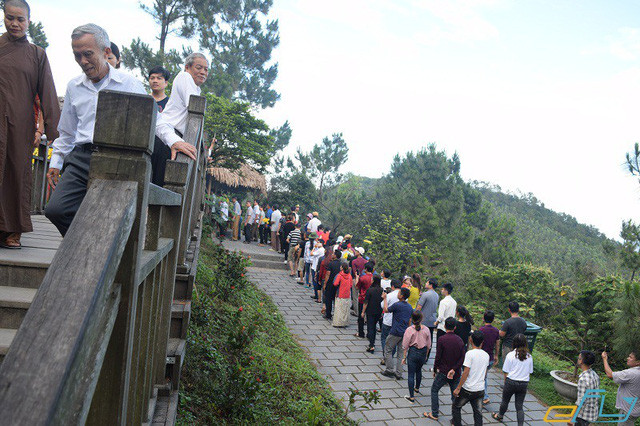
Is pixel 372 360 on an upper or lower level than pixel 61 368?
lower

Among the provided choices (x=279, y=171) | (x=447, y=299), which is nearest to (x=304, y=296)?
(x=447, y=299)

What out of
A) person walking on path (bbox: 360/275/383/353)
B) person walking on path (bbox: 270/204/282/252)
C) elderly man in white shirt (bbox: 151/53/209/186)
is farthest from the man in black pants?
person walking on path (bbox: 270/204/282/252)

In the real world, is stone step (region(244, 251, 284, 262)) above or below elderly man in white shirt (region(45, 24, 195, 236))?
below

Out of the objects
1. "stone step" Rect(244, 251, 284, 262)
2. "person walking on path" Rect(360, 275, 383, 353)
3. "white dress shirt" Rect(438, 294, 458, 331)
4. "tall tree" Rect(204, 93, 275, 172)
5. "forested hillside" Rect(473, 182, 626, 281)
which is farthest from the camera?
"forested hillside" Rect(473, 182, 626, 281)

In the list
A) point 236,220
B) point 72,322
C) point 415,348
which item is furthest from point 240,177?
point 72,322

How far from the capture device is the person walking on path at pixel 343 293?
9.09 m

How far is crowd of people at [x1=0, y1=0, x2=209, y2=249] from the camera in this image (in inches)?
84.3

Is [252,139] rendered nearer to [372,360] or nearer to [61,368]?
[372,360]

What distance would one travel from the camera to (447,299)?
290 inches

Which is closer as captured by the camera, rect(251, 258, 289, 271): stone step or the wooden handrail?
the wooden handrail

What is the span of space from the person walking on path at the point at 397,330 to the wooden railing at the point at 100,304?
585cm

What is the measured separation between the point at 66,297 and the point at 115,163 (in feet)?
1.50

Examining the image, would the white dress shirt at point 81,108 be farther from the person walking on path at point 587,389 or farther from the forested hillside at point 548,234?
the forested hillside at point 548,234

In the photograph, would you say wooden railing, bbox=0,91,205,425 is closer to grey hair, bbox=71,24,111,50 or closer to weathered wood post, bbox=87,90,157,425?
weathered wood post, bbox=87,90,157,425
